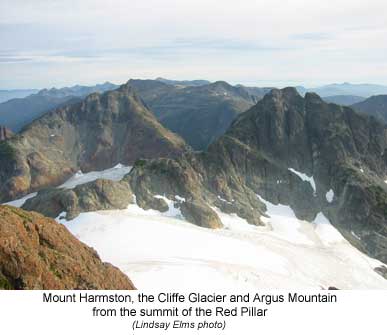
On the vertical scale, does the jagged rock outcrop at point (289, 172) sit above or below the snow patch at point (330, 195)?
above

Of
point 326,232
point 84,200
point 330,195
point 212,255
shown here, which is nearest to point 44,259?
point 212,255

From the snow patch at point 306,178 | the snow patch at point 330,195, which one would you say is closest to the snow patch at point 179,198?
the snow patch at point 330,195

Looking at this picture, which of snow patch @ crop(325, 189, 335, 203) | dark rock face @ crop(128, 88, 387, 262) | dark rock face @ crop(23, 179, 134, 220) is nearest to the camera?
dark rock face @ crop(23, 179, 134, 220)

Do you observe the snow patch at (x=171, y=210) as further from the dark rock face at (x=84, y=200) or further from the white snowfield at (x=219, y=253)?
the dark rock face at (x=84, y=200)

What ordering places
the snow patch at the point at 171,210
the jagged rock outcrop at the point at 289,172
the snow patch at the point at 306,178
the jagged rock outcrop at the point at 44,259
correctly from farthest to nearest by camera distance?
the snow patch at the point at 306,178 < the jagged rock outcrop at the point at 289,172 < the snow patch at the point at 171,210 < the jagged rock outcrop at the point at 44,259

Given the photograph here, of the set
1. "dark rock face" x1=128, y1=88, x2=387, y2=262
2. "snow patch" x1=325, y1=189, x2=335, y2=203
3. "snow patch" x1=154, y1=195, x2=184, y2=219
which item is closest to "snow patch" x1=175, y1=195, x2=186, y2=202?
"dark rock face" x1=128, y1=88, x2=387, y2=262

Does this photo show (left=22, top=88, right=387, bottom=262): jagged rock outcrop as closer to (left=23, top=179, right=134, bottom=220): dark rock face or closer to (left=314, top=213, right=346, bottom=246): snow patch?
(left=314, top=213, right=346, bottom=246): snow patch

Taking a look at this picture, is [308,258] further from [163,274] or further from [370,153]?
[370,153]
